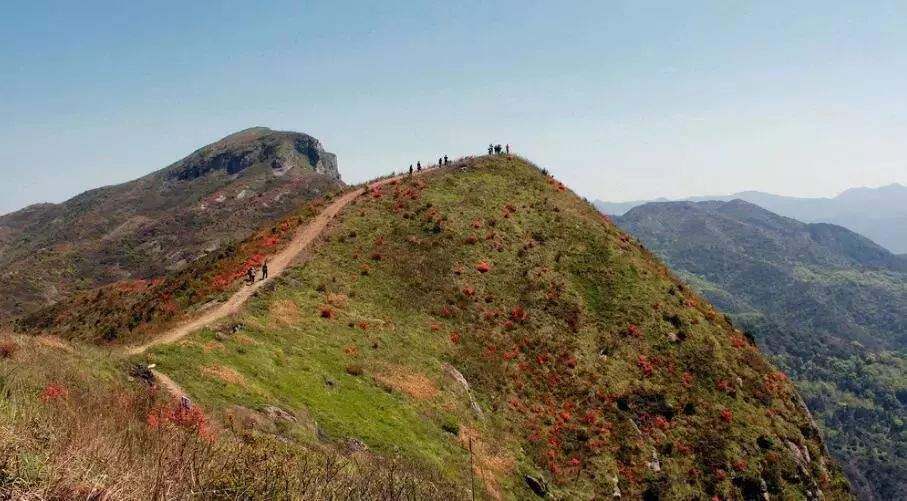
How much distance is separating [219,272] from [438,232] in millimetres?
23431

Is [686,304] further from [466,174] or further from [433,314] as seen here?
[466,174]

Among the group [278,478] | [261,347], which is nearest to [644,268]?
[261,347]

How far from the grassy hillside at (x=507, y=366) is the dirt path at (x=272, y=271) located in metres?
1.46

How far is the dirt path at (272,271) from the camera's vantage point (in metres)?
30.7

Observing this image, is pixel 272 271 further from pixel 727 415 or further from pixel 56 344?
pixel 727 415

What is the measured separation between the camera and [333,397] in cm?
2928

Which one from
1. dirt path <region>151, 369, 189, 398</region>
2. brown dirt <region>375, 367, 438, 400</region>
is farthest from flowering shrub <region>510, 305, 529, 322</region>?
dirt path <region>151, 369, 189, 398</region>

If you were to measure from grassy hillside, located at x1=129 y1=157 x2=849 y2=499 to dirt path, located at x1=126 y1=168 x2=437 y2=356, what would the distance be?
1.46m

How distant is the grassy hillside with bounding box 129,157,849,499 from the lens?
28844mm

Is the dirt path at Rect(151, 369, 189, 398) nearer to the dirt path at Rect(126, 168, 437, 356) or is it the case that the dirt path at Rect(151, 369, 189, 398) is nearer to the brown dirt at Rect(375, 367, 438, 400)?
the dirt path at Rect(126, 168, 437, 356)

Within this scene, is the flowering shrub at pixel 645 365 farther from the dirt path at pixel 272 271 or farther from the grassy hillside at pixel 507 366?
the dirt path at pixel 272 271

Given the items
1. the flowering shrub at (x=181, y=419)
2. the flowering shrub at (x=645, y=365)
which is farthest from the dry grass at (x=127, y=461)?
the flowering shrub at (x=645, y=365)

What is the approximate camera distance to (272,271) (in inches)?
1820

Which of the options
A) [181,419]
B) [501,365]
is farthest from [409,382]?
[181,419]
